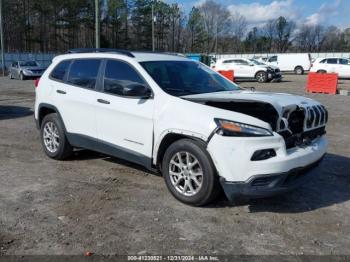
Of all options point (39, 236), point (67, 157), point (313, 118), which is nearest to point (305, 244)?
point (313, 118)

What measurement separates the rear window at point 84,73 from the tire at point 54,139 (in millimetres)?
739

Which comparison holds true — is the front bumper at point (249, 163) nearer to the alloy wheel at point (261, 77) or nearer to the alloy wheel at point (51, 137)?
the alloy wheel at point (51, 137)

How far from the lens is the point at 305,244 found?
13.0ft

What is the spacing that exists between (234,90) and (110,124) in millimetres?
1795

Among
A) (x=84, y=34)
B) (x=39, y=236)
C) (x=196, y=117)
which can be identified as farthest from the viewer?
(x=84, y=34)

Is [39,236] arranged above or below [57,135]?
below

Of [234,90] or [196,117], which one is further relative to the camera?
[234,90]

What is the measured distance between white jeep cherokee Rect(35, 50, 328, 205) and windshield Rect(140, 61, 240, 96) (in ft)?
0.06

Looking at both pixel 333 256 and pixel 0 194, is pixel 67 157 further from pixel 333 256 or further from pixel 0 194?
pixel 333 256

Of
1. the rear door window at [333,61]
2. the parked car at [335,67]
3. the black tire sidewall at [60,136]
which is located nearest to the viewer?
the black tire sidewall at [60,136]

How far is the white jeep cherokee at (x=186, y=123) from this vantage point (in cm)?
432

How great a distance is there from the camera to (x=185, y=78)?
224 inches

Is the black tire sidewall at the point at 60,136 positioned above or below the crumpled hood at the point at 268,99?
below

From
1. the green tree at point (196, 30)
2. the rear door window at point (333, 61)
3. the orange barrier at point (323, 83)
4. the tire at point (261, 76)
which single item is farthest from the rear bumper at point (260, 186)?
the green tree at point (196, 30)
